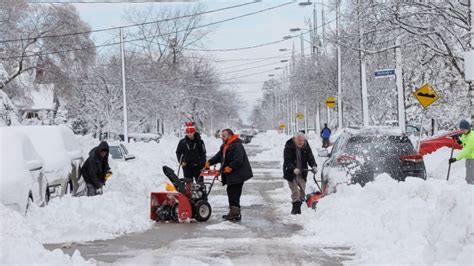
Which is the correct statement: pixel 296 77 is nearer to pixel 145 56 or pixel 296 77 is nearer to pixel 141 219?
pixel 145 56

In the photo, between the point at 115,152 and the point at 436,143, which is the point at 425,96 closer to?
the point at 436,143

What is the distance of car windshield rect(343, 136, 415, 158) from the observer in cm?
1256

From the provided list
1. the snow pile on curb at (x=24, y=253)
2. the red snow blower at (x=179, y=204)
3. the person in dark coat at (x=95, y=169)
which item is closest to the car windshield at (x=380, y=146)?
the red snow blower at (x=179, y=204)

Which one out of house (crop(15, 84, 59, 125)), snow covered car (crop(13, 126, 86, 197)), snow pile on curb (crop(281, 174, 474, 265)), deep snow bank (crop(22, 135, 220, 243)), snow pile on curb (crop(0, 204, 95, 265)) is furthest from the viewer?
house (crop(15, 84, 59, 125))

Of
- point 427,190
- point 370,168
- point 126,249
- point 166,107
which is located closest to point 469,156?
point 370,168

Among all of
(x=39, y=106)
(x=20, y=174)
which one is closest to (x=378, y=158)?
(x=20, y=174)

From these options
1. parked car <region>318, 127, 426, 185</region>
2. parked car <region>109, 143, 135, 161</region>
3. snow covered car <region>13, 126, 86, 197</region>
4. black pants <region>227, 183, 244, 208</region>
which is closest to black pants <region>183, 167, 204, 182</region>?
black pants <region>227, 183, 244, 208</region>

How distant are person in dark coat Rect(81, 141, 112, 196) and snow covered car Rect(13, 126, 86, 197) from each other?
366mm

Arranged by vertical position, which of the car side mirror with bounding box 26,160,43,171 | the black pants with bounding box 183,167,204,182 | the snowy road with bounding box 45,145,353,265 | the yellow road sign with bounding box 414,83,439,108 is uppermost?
the yellow road sign with bounding box 414,83,439,108

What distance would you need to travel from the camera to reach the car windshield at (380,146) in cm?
1256

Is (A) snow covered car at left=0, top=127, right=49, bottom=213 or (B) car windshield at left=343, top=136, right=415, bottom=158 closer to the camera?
(A) snow covered car at left=0, top=127, right=49, bottom=213

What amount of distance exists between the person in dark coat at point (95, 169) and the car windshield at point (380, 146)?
4739 mm

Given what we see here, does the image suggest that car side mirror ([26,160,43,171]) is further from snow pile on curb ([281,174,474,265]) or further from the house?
the house

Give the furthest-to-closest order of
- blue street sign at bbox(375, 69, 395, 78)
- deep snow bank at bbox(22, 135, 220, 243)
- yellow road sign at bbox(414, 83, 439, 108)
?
1. blue street sign at bbox(375, 69, 395, 78)
2. yellow road sign at bbox(414, 83, 439, 108)
3. deep snow bank at bbox(22, 135, 220, 243)
